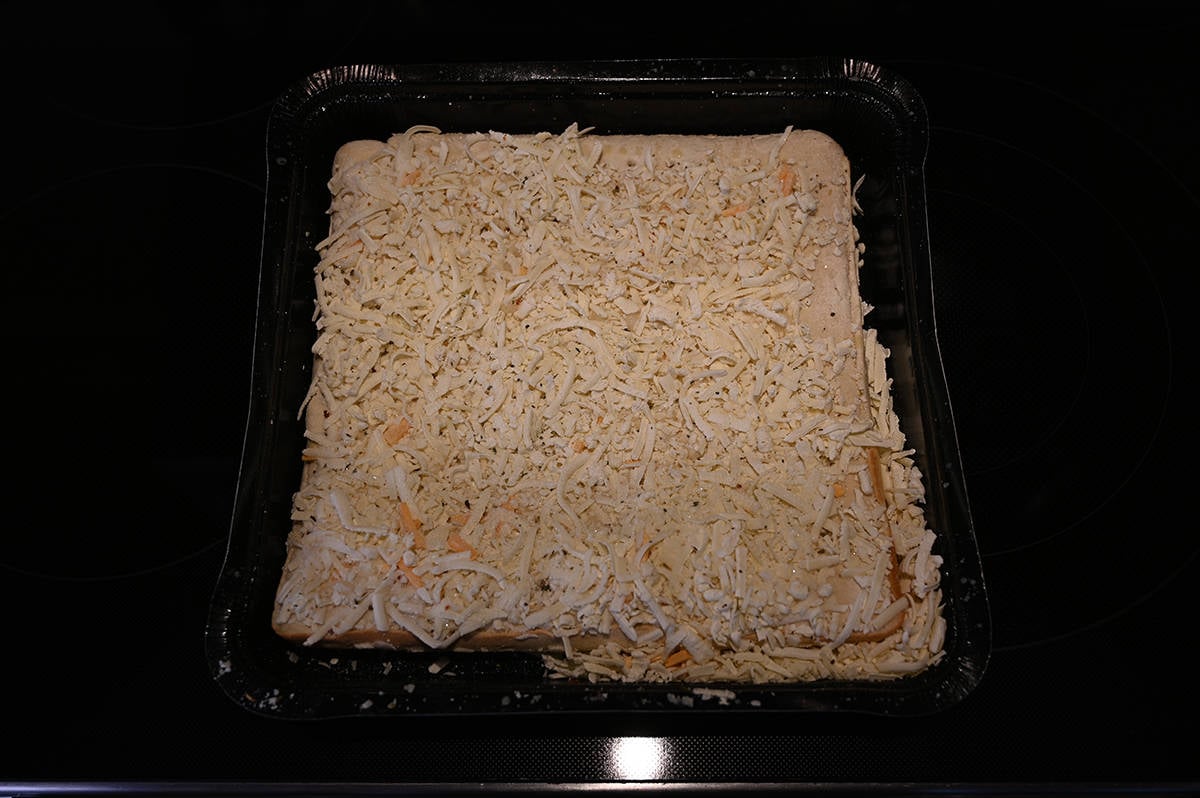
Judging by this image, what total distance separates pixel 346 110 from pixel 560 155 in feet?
1.45

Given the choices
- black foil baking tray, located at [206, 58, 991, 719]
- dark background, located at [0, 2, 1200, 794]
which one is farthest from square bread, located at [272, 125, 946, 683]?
dark background, located at [0, 2, 1200, 794]

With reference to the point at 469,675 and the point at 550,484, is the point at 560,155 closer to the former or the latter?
the point at 550,484

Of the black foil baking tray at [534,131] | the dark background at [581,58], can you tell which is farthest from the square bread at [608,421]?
the dark background at [581,58]

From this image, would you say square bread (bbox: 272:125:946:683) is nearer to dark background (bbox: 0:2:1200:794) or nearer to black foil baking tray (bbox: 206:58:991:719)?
black foil baking tray (bbox: 206:58:991:719)

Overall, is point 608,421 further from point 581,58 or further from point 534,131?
point 581,58

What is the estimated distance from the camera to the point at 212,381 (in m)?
1.49

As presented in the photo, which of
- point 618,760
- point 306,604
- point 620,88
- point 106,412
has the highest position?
point 620,88

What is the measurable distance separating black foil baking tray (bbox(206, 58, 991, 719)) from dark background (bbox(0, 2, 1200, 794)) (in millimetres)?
114

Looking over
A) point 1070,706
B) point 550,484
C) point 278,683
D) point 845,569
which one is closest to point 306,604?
point 278,683

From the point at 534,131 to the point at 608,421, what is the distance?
2.10ft

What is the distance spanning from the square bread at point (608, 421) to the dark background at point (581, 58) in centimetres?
19

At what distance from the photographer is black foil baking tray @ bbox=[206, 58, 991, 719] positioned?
46.0 inches

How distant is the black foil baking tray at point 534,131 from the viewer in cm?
117

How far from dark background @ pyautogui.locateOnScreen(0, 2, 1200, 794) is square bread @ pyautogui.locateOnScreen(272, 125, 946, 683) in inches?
7.4
